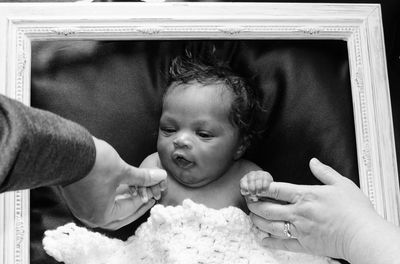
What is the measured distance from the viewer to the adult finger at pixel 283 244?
1112 millimetres

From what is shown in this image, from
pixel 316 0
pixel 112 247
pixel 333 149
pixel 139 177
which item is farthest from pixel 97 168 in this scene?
pixel 316 0

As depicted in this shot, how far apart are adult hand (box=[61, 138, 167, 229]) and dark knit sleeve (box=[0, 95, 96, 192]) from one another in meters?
0.09

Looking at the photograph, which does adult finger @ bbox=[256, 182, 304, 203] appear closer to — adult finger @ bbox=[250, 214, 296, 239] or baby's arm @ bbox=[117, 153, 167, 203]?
adult finger @ bbox=[250, 214, 296, 239]

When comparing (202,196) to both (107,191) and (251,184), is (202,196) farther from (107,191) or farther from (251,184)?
(107,191)

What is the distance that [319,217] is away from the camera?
1.05 m

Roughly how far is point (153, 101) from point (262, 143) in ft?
0.92

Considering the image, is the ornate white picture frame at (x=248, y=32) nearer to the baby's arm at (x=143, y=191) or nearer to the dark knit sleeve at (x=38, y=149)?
the baby's arm at (x=143, y=191)

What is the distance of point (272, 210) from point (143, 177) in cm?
27

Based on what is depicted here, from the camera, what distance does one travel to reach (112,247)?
1.15 meters

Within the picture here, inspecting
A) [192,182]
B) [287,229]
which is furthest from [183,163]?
[287,229]

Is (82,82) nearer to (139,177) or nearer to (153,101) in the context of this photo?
(153,101)

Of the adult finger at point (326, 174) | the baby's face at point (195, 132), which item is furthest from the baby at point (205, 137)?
the adult finger at point (326, 174)

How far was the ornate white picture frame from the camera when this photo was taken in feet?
4.02

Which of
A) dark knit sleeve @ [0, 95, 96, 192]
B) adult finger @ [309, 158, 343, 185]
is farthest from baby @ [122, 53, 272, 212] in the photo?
dark knit sleeve @ [0, 95, 96, 192]
